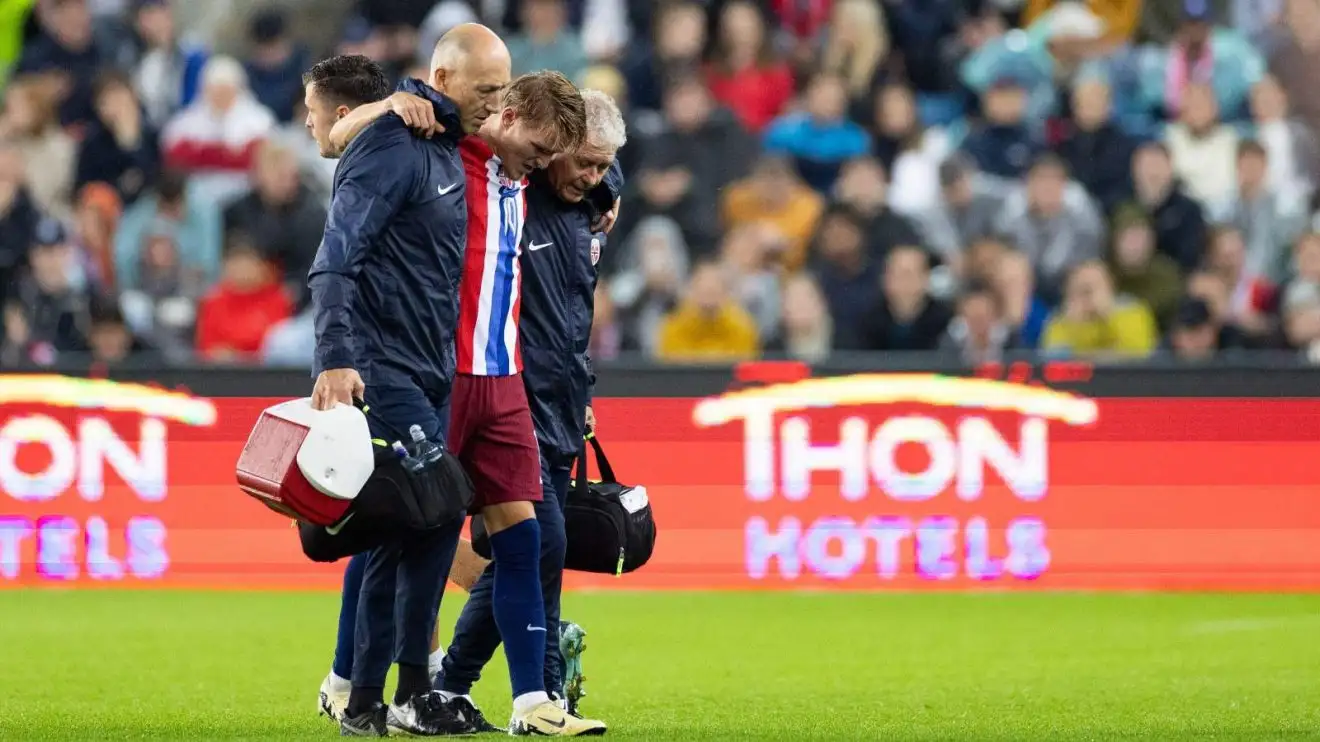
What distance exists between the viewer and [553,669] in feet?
23.9

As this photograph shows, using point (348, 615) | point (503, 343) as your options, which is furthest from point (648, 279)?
point (503, 343)

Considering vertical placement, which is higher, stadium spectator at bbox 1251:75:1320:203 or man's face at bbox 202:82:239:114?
man's face at bbox 202:82:239:114

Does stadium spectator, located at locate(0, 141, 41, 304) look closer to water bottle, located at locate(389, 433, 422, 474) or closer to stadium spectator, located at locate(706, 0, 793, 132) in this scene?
stadium spectator, located at locate(706, 0, 793, 132)

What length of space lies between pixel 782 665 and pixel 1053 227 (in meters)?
7.36

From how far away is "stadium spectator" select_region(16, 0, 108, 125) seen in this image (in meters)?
17.7

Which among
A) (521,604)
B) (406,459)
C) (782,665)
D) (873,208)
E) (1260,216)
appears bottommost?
(782,665)

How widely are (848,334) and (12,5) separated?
7.65 m

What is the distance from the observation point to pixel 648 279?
15453mm

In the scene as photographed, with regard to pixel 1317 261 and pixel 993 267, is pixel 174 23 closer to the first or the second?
pixel 993 267

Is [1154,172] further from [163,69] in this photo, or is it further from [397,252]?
[397,252]

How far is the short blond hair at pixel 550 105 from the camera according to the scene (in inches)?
270

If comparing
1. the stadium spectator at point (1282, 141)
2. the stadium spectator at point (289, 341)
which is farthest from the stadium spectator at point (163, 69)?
the stadium spectator at point (1282, 141)

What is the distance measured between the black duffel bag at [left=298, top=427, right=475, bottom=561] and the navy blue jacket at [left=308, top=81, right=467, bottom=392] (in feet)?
0.92

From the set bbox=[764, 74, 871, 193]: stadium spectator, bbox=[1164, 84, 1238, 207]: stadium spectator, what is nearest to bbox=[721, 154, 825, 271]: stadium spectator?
bbox=[764, 74, 871, 193]: stadium spectator
